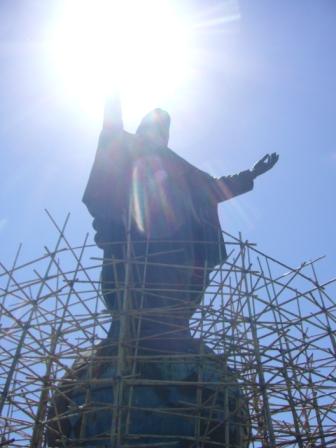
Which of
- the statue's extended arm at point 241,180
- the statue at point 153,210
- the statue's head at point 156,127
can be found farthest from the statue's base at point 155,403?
the statue's head at point 156,127

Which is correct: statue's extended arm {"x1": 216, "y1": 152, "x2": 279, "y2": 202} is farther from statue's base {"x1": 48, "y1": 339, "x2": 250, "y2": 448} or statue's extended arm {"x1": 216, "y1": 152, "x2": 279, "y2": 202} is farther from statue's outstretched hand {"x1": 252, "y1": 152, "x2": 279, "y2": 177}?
statue's base {"x1": 48, "y1": 339, "x2": 250, "y2": 448}

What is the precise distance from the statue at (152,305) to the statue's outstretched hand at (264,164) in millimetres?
20

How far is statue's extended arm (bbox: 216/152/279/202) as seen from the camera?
10938 millimetres

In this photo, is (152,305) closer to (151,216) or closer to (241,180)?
(151,216)

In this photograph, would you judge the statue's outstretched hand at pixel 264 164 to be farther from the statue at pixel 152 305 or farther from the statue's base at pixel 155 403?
the statue's base at pixel 155 403

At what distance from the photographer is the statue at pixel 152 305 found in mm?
7797

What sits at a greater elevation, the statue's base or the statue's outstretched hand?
the statue's outstretched hand

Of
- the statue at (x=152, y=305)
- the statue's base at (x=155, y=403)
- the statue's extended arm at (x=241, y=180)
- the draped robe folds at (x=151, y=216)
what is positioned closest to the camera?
the statue's base at (x=155, y=403)

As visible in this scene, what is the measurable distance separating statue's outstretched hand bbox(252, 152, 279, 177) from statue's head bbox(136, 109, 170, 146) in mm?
1882

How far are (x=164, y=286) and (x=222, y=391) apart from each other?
2190 mm

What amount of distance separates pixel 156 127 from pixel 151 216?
2.16 meters

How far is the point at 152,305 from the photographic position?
32.3 ft

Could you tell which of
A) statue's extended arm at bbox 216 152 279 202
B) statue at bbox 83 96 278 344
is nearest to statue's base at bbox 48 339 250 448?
statue at bbox 83 96 278 344

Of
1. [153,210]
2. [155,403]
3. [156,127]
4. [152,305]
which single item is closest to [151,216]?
[153,210]
